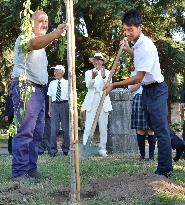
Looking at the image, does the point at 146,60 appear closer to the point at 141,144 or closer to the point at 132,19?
the point at 132,19

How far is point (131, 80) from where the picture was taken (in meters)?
5.02

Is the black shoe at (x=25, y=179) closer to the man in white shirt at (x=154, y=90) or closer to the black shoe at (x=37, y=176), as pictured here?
the black shoe at (x=37, y=176)

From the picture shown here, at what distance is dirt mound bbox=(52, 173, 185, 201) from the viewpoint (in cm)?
429

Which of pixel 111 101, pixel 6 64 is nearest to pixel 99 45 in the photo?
pixel 6 64

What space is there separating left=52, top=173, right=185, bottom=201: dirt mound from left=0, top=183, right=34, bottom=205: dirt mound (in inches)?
10.8

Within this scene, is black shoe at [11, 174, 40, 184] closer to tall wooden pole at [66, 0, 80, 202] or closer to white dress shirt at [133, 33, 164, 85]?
tall wooden pole at [66, 0, 80, 202]

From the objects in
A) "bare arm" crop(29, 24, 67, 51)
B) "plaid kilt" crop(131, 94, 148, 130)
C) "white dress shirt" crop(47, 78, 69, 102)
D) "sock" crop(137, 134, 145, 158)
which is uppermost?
"bare arm" crop(29, 24, 67, 51)

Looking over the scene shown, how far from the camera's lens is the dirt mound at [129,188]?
14.1ft

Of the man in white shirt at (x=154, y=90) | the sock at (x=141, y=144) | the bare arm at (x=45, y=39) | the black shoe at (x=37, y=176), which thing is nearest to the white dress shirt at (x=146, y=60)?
the man in white shirt at (x=154, y=90)

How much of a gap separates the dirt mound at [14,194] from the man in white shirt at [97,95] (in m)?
4.28

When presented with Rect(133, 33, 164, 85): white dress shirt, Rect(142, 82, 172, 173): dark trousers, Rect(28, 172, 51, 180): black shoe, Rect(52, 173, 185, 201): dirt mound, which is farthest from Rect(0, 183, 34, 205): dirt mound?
Rect(133, 33, 164, 85): white dress shirt

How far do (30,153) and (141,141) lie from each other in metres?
2.68

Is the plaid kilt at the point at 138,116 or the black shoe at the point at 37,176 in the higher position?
the plaid kilt at the point at 138,116

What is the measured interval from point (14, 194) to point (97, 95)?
490 cm
